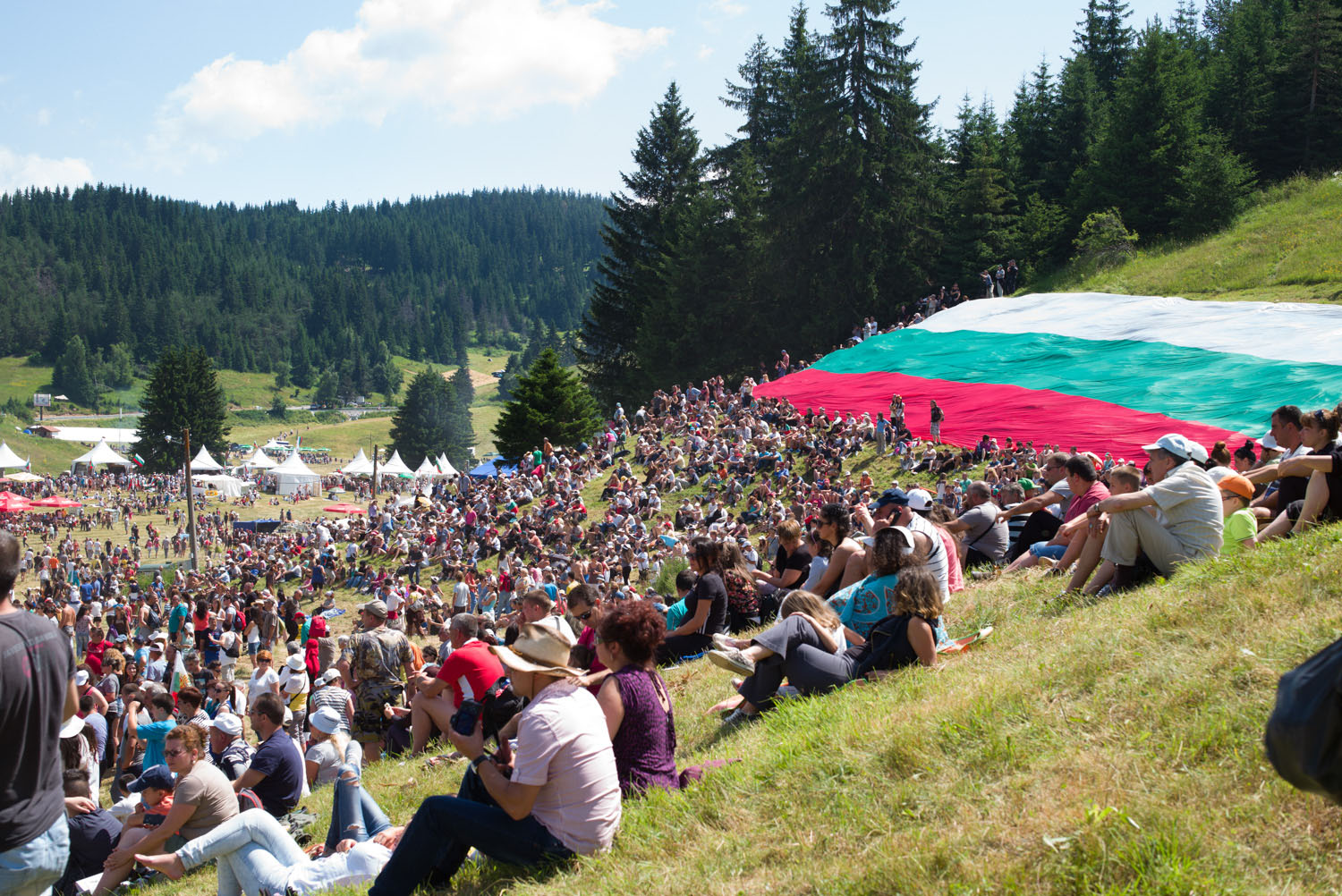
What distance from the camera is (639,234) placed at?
4947 centimetres

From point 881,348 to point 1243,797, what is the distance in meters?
28.7

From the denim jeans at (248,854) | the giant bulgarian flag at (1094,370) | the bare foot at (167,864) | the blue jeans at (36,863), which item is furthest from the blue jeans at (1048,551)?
the giant bulgarian flag at (1094,370)

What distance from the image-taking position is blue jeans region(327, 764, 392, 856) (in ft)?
16.9

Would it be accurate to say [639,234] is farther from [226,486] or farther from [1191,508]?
[1191,508]

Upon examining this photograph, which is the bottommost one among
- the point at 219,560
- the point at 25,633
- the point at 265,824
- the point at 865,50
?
the point at 219,560

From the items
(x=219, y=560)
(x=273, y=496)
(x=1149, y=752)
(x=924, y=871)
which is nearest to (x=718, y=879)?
(x=924, y=871)

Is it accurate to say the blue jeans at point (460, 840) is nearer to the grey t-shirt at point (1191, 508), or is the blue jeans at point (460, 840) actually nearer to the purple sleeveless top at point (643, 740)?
the purple sleeveless top at point (643, 740)

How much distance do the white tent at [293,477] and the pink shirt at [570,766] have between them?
57.9 metres

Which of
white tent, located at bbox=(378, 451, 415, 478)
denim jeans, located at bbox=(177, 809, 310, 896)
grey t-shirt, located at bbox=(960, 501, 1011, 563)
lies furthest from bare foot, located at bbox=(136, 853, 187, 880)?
white tent, located at bbox=(378, 451, 415, 478)

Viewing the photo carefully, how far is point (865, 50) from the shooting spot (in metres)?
41.7

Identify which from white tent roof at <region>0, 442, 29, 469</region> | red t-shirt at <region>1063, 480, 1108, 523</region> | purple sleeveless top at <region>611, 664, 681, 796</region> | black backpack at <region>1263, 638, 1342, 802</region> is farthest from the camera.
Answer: white tent roof at <region>0, 442, 29, 469</region>

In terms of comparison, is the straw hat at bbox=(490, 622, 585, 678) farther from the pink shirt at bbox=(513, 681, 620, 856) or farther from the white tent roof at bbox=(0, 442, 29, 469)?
the white tent roof at bbox=(0, 442, 29, 469)

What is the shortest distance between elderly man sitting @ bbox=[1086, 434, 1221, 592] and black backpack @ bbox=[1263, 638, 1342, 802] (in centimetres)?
416

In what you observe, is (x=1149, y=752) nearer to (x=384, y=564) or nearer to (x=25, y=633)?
(x=25, y=633)
